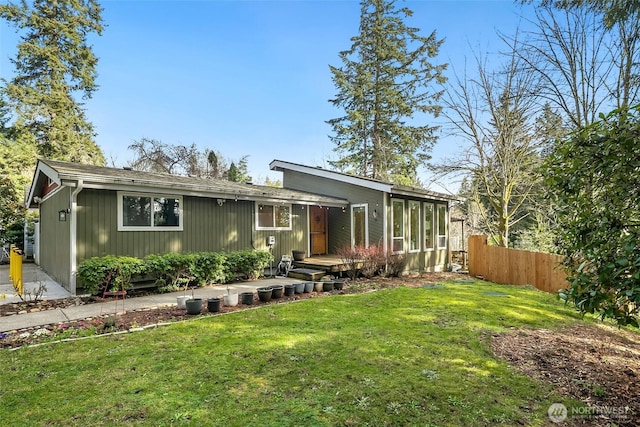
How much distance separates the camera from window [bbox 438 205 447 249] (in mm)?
14828

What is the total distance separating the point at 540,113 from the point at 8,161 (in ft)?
81.3

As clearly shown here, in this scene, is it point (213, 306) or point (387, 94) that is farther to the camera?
point (387, 94)

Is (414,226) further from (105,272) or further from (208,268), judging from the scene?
(105,272)

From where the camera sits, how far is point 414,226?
13391mm

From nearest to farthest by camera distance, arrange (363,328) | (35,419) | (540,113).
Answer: (35,419) < (363,328) < (540,113)

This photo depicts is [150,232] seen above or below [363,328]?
above

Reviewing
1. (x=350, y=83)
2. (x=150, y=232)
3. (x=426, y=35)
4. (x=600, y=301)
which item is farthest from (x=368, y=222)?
(x=426, y=35)

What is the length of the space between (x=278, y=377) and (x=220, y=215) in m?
7.17

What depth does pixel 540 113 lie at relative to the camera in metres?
10.8

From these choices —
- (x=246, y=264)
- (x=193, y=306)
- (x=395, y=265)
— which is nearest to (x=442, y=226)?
(x=395, y=265)

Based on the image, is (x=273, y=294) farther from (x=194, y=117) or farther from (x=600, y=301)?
(x=194, y=117)

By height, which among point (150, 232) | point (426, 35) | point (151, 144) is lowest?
point (150, 232)

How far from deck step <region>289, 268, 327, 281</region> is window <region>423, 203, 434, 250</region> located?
5.62 metres

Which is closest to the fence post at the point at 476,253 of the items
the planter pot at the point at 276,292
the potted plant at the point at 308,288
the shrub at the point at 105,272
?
the potted plant at the point at 308,288
